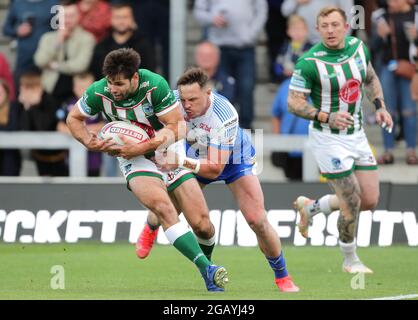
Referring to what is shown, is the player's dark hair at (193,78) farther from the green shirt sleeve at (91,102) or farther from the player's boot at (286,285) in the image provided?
the player's boot at (286,285)

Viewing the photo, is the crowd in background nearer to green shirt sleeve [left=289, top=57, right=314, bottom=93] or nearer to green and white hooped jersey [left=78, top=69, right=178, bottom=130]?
green shirt sleeve [left=289, top=57, right=314, bottom=93]

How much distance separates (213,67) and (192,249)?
6.70 m

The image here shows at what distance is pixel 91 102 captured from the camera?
35.7 ft

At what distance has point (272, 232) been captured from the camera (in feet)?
36.3

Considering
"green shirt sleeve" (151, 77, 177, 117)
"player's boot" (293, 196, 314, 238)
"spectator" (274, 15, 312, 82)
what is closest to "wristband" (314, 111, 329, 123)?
"player's boot" (293, 196, 314, 238)

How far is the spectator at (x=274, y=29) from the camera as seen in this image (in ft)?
59.8

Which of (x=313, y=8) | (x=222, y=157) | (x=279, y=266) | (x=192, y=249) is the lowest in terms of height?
(x=279, y=266)

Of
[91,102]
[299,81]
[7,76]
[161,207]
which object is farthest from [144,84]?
[7,76]

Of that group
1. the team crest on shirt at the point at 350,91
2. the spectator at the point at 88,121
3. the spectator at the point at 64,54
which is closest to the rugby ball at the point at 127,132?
the team crest on shirt at the point at 350,91

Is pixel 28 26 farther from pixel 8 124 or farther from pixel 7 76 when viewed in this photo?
pixel 8 124

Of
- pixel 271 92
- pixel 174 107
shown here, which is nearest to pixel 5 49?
pixel 271 92

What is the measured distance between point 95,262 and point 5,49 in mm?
6567

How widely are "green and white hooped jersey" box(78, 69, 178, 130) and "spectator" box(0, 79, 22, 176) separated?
674 cm

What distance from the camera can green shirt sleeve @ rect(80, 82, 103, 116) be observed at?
35.6 ft
